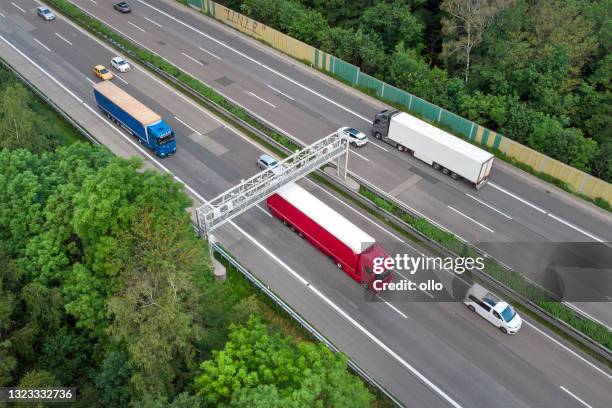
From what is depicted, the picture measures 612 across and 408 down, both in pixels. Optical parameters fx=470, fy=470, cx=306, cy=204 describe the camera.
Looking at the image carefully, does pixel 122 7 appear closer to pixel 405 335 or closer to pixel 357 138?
pixel 357 138

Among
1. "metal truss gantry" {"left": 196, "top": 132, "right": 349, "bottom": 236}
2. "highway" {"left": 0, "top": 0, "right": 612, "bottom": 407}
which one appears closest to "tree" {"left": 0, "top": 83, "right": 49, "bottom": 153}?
"highway" {"left": 0, "top": 0, "right": 612, "bottom": 407}

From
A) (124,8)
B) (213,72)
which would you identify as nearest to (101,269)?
(213,72)

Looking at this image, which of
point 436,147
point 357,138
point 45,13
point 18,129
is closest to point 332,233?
point 436,147

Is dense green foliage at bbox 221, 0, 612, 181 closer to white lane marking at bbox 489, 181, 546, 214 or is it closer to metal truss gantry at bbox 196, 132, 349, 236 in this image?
white lane marking at bbox 489, 181, 546, 214

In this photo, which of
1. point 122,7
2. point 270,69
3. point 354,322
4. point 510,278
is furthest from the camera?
→ point 122,7

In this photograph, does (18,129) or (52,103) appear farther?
(52,103)

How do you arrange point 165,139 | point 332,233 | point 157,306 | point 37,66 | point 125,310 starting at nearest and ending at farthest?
point 125,310
point 157,306
point 332,233
point 165,139
point 37,66

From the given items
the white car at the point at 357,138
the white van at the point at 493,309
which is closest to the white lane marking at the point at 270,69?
the white car at the point at 357,138
